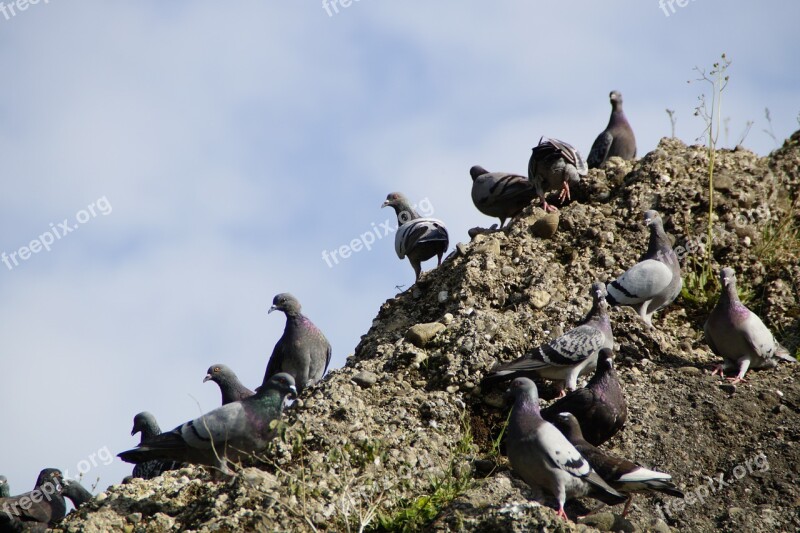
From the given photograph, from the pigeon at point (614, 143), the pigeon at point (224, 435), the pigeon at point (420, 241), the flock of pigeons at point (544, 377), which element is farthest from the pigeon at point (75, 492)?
the pigeon at point (614, 143)

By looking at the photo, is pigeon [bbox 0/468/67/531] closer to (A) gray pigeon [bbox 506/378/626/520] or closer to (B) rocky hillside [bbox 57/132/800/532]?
(B) rocky hillside [bbox 57/132/800/532]

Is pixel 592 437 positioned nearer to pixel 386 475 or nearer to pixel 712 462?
pixel 712 462

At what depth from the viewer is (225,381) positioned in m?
8.86

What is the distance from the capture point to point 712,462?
6.99m

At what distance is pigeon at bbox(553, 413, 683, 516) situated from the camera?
20.1ft

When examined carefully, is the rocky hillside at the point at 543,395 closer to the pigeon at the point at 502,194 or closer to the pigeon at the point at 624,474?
the pigeon at the point at 624,474

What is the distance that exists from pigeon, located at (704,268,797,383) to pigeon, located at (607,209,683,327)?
1.66 feet

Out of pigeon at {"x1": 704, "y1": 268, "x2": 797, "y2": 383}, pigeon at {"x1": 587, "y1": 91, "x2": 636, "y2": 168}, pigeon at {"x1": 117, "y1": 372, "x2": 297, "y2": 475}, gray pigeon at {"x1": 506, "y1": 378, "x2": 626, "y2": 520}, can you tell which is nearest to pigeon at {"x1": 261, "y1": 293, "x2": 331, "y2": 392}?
pigeon at {"x1": 117, "y1": 372, "x2": 297, "y2": 475}

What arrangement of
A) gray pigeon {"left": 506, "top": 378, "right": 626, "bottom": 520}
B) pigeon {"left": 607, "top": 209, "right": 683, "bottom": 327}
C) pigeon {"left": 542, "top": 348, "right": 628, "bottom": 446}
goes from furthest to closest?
pigeon {"left": 607, "top": 209, "right": 683, "bottom": 327} < pigeon {"left": 542, "top": 348, "right": 628, "bottom": 446} < gray pigeon {"left": 506, "top": 378, "right": 626, "bottom": 520}

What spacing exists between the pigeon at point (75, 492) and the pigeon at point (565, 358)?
4.44m

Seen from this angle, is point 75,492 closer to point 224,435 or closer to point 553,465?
point 224,435

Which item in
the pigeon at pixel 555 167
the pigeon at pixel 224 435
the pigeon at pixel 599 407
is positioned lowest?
the pigeon at pixel 599 407

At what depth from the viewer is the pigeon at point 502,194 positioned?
11.4 metres

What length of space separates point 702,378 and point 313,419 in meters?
3.32
